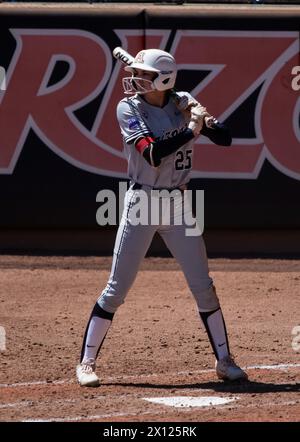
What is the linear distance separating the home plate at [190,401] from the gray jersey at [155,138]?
1.28 metres

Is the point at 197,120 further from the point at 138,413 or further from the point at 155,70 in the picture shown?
the point at 138,413

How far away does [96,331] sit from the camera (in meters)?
6.66

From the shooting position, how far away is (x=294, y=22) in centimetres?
1067

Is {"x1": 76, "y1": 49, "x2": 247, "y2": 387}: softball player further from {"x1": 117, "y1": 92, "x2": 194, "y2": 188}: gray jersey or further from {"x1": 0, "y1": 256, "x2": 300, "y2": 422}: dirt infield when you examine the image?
{"x1": 0, "y1": 256, "x2": 300, "y2": 422}: dirt infield

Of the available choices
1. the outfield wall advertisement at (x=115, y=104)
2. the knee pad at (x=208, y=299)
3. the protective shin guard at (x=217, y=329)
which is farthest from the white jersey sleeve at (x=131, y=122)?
the outfield wall advertisement at (x=115, y=104)

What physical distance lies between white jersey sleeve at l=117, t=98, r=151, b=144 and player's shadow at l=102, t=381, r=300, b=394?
1482mm

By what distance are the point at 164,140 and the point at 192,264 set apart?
0.80 metres

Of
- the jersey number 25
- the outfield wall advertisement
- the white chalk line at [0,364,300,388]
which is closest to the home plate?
the white chalk line at [0,364,300,388]

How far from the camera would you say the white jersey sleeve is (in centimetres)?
642

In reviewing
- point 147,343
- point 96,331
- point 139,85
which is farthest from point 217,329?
point 139,85

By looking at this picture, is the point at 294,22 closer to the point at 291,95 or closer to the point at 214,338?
the point at 291,95

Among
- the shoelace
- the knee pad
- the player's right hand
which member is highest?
the player's right hand

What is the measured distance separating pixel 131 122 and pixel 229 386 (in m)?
1.70

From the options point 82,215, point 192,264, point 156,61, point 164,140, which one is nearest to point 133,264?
point 192,264
